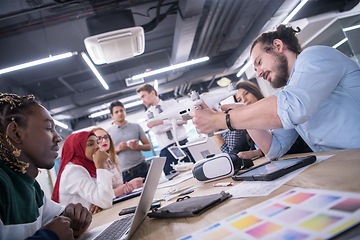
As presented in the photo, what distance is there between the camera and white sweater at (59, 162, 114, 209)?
4.66 ft

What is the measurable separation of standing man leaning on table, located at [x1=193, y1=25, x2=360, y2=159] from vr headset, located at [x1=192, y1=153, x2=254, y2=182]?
19 centimetres

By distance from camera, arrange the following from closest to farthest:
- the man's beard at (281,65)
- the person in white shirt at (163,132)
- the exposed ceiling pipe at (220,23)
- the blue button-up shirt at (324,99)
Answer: the blue button-up shirt at (324,99) → the man's beard at (281,65) → the person in white shirt at (163,132) → the exposed ceiling pipe at (220,23)

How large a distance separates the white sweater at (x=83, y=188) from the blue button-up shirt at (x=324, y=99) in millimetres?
1222

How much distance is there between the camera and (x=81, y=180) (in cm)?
150

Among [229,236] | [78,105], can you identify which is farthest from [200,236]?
[78,105]

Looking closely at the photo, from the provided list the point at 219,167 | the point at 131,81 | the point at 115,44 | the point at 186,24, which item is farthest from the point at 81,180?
the point at 131,81

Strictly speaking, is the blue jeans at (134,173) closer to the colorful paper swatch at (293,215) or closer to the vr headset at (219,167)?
the vr headset at (219,167)

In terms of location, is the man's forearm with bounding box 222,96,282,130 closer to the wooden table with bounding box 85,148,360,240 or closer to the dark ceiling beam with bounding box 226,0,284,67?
the wooden table with bounding box 85,148,360,240

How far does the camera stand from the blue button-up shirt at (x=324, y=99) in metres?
0.83

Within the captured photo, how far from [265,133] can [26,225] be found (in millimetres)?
1333

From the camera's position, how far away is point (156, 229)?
0.63 meters

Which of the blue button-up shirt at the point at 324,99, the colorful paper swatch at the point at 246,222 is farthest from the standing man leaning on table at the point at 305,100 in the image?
the colorful paper swatch at the point at 246,222

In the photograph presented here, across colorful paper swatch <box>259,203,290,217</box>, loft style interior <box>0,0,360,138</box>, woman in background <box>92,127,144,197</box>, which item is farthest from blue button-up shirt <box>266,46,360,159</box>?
loft style interior <box>0,0,360,138</box>

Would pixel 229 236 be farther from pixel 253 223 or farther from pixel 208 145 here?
pixel 208 145
